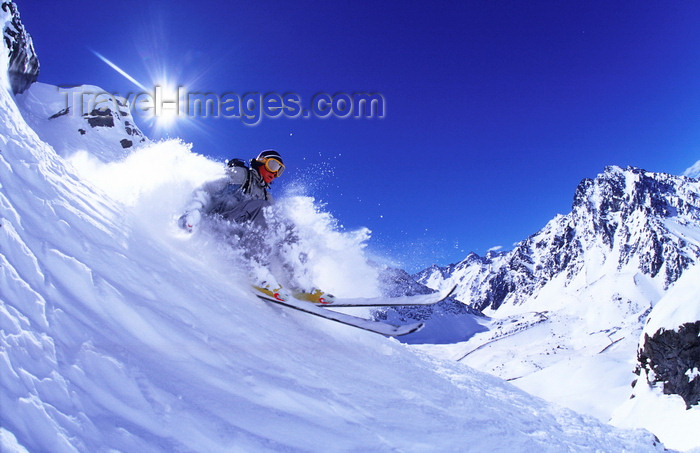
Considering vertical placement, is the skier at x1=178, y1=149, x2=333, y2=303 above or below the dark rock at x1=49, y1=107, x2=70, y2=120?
below

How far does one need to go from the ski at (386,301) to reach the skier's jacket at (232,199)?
6.82 ft

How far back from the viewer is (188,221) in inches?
243

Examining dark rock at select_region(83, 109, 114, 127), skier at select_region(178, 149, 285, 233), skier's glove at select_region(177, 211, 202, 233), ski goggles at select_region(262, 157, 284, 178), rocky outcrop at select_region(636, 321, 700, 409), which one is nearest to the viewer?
skier's glove at select_region(177, 211, 202, 233)

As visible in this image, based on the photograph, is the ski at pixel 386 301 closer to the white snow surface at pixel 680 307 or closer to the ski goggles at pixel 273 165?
the ski goggles at pixel 273 165

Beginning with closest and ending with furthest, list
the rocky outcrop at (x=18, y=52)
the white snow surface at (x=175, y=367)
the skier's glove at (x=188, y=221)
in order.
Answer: the white snow surface at (x=175, y=367) < the skier's glove at (x=188, y=221) < the rocky outcrop at (x=18, y=52)

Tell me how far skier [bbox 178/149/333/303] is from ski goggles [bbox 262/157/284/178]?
284mm

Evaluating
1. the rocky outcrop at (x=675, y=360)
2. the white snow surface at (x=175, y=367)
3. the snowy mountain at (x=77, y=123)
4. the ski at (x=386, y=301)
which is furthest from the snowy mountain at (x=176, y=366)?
the snowy mountain at (x=77, y=123)

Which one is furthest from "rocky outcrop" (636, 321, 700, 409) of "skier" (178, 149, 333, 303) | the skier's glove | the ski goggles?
the skier's glove

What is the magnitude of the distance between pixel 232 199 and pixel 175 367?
180 inches

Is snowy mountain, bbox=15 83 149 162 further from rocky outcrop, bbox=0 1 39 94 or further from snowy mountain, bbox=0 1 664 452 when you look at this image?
snowy mountain, bbox=0 1 664 452

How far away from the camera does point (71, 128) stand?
190 ft

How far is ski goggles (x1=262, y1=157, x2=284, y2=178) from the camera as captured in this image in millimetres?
7331

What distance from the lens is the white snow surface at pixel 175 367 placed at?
1.84 m

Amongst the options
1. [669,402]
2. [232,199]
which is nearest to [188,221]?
[232,199]
